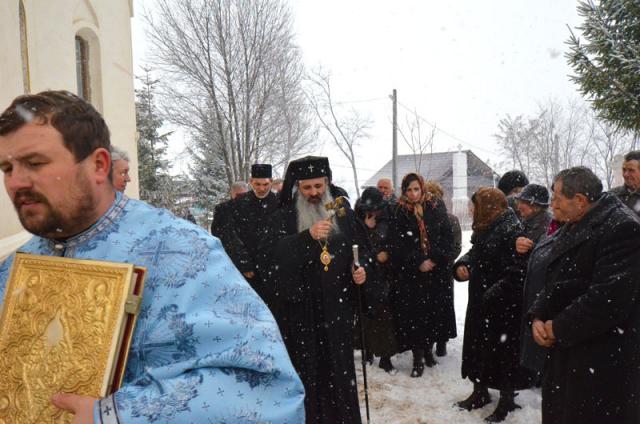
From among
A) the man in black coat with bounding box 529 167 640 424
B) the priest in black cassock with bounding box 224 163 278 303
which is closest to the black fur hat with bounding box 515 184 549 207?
the man in black coat with bounding box 529 167 640 424

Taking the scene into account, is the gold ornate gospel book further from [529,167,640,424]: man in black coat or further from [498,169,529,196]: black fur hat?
[498,169,529,196]: black fur hat

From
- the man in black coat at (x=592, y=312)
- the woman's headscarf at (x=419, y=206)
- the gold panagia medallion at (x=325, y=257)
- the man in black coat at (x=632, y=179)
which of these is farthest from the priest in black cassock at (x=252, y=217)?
the man in black coat at (x=632, y=179)

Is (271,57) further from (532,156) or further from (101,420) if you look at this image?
(532,156)

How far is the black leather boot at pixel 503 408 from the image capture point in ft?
14.9

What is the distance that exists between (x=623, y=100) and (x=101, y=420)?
804 cm

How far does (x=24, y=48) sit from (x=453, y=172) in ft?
134

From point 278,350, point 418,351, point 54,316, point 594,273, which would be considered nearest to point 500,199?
point 594,273

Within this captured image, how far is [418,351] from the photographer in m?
6.01

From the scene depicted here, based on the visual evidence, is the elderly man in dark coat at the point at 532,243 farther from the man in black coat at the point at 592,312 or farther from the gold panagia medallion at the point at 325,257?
the gold panagia medallion at the point at 325,257

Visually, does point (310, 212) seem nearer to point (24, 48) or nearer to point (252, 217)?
point (252, 217)

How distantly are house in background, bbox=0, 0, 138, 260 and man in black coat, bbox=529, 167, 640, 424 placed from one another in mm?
4782

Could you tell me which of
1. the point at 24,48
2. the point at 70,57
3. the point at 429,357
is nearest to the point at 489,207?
the point at 429,357

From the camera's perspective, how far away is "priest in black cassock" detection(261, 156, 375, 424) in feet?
13.0

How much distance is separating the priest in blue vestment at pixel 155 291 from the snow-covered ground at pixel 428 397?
3878mm
